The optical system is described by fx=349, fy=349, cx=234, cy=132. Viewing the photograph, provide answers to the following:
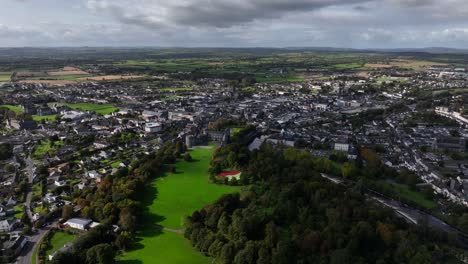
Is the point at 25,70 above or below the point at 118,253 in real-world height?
above

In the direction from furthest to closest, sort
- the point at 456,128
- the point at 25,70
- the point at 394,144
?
the point at 25,70, the point at 456,128, the point at 394,144

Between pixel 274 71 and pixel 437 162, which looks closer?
pixel 437 162

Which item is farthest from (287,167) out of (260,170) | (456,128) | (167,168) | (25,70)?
→ (25,70)

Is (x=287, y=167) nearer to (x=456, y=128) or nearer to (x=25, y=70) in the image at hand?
(x=456, y=128)

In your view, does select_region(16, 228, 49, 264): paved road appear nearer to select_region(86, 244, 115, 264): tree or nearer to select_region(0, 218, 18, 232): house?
select_region(0, 218, 18, 232): house

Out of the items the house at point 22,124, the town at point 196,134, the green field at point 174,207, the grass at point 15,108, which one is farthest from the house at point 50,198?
the grass at point 15,108

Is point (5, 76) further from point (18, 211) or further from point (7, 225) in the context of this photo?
point (7, 225)
